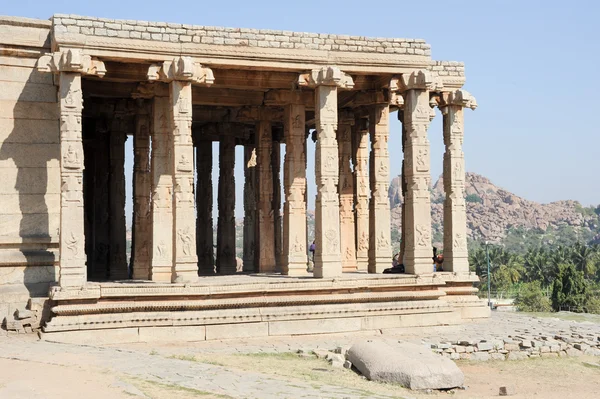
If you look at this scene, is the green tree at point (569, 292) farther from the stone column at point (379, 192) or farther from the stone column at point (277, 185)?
the stone column at point (379, 192)

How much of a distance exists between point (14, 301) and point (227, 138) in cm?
1143

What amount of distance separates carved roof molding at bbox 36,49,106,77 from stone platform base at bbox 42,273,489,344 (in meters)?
4.83

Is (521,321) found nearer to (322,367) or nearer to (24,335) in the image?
(322,367)

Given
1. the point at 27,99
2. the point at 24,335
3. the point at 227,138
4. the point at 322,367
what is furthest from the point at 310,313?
the point at 227,138

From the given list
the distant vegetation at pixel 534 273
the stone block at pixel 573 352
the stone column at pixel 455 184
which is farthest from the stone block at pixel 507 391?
the distant vegetation at pixel 534 273

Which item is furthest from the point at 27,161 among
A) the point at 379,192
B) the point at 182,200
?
the point at 379,192

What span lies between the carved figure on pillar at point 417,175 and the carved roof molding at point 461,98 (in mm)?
2374

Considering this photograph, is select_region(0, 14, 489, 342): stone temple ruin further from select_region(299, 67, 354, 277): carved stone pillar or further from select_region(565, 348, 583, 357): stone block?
select_region(565, 348, 583, 357): stone block

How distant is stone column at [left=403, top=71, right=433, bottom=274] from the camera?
1973 cm

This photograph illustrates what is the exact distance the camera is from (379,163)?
900 inches

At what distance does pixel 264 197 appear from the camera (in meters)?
23.8

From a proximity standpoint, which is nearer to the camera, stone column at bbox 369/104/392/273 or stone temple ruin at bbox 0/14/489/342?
stone temple ruin at bbox 0/14/489/342

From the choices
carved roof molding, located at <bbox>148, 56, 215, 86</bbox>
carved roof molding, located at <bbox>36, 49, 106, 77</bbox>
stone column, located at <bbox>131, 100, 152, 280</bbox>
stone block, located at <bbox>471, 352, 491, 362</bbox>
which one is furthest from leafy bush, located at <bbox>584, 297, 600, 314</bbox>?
carved roof molding, located at <bbox>36, 49, 106, 77</bbox>

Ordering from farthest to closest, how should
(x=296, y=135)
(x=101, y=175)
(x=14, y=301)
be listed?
(x=101, y=175)
(x=296, y=135)
(x=14, y=301)
